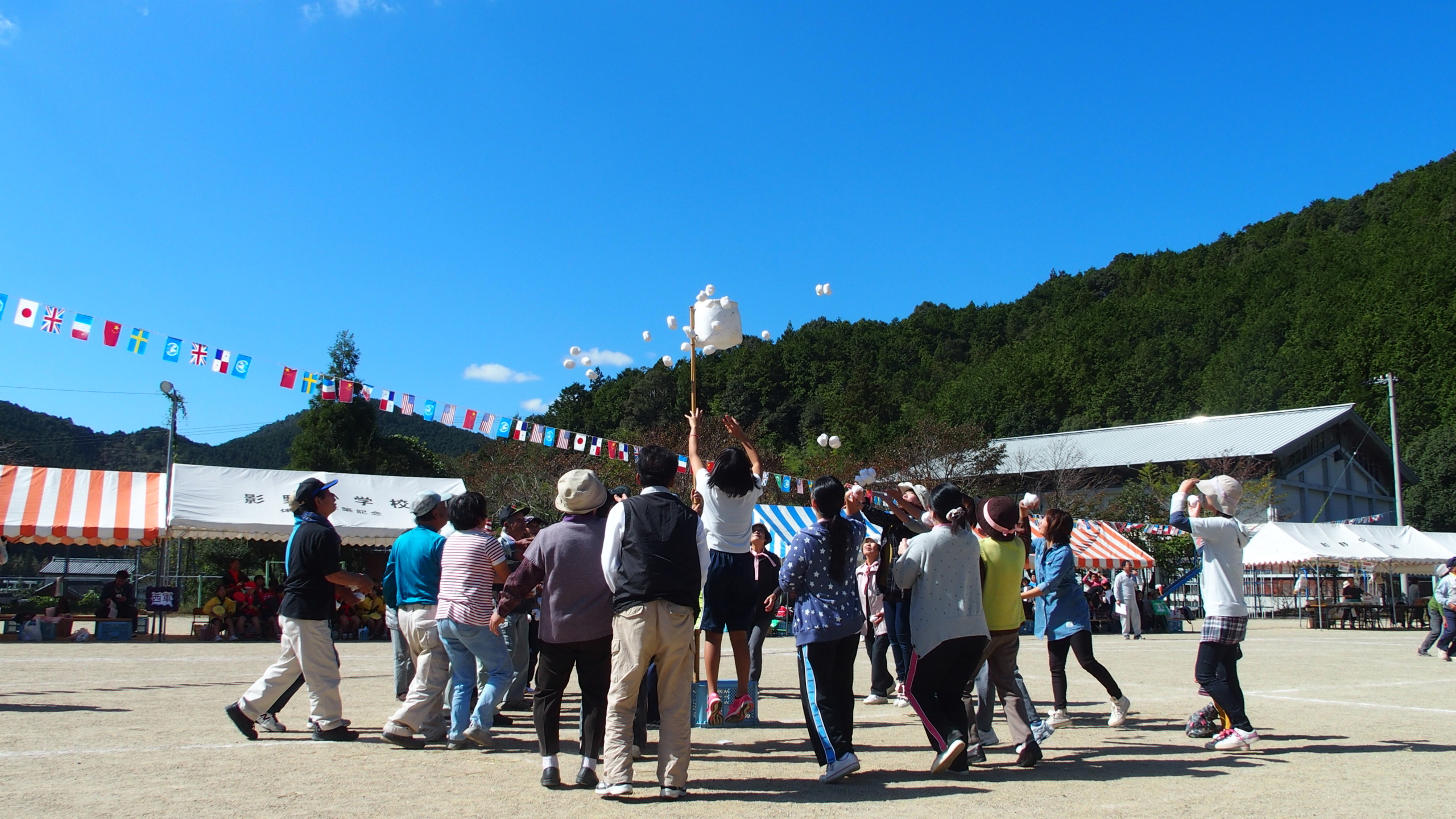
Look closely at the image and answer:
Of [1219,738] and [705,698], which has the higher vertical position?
[705,698]

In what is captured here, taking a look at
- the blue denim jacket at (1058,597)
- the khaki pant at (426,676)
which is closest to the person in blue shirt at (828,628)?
the blue denim jacket at (1058,597)

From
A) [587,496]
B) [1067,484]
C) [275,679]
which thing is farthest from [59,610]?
[1067,484]

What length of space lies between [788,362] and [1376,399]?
4122 cm

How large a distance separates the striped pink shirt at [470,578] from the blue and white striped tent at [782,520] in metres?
16.1

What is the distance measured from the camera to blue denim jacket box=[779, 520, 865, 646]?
532 cm

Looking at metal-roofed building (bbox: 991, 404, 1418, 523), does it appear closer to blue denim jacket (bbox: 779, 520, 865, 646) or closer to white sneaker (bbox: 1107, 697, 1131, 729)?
white sneaker (bbox: 1107, 697, 1131, 729)

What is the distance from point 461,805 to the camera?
4.48 meters

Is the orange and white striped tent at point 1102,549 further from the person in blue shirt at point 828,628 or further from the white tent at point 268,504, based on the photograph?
the person in blue shirt at point 828,628

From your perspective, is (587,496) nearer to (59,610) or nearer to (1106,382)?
(59,610)

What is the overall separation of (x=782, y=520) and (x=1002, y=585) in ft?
57.9

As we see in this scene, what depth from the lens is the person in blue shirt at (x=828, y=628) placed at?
5155mm

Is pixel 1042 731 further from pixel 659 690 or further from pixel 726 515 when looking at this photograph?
pixel 659 690

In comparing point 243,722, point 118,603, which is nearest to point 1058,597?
point 243,722

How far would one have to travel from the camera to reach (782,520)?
23578 millimetres
